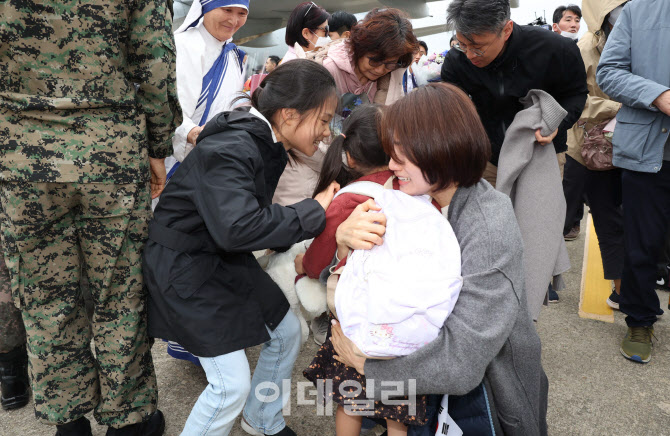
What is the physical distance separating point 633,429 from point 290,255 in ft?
5.64

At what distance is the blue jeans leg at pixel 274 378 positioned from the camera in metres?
1.96

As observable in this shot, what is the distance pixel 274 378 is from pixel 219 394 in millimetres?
329

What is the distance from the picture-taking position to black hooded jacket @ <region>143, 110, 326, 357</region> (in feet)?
5.12

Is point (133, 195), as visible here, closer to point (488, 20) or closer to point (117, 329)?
point (117, 329)

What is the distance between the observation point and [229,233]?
1.53 metres

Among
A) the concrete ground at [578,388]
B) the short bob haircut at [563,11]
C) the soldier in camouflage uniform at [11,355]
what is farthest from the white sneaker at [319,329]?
the short bob haircut at [563,11]

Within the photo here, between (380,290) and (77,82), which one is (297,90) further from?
(380,290)

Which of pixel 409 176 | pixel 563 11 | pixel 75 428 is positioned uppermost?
pixel 409 176

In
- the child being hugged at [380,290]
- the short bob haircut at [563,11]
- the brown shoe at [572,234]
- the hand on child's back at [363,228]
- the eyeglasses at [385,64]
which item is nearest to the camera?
the child being hugged at [380,290]

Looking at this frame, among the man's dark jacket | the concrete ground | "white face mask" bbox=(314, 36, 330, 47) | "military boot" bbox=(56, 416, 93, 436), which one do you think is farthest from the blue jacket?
"military boot" bbox=(56, 416, 93, 436)

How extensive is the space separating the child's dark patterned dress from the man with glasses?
1.39m

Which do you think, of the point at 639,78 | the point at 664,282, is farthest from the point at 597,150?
the point at 664,282

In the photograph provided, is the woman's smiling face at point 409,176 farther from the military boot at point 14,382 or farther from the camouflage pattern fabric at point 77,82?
the military boot at point 14,382

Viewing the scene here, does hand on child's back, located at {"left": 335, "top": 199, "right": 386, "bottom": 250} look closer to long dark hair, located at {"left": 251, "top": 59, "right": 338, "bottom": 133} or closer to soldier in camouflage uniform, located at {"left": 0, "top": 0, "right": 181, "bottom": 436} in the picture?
long dark hair, located at {"left": 251, "top": 59, "right": 338, "bottom": 133}
